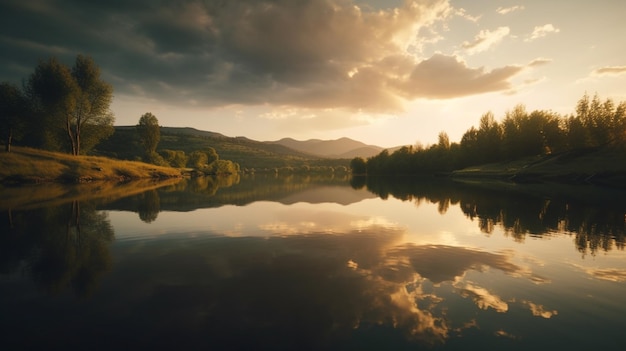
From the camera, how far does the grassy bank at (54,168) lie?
51.2 m

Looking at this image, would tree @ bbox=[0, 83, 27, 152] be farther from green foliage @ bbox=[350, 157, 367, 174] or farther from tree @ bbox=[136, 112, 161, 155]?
green foliage @ bbox=[350, 157, 367, 174]

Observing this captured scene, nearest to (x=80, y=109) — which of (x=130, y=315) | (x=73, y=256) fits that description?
(x=73, y=256)

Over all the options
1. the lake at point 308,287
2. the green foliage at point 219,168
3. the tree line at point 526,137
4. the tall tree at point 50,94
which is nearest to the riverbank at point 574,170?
the tree line at point 526,137

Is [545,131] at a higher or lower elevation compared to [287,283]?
higher

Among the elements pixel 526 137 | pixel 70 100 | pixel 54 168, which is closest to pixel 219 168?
pixel 70 100

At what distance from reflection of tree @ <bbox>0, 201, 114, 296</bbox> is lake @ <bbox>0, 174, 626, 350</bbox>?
0.31ft

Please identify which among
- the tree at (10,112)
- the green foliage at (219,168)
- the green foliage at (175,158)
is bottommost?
the green foliage at (219,168)

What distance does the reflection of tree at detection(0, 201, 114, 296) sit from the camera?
9.88 metres

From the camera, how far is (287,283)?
9875 millimetres

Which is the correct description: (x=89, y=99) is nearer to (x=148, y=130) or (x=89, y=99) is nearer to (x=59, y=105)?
(x=59, y=105)

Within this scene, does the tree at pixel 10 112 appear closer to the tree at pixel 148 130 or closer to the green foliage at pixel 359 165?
the tree at pixel 148 130

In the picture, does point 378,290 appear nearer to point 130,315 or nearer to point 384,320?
point 384,320

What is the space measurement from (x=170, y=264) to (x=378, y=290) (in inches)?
338

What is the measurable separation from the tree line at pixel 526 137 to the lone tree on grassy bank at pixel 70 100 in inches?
5178
